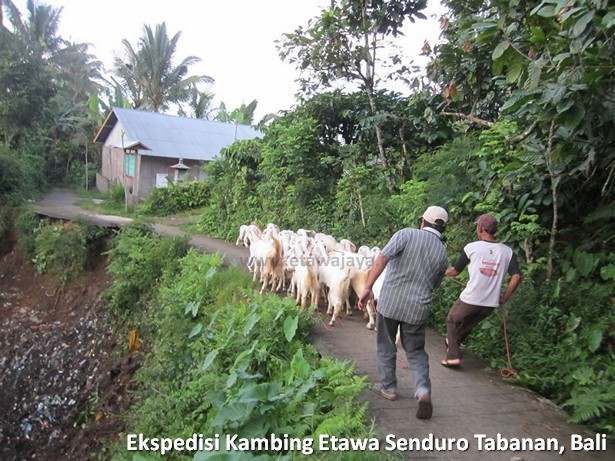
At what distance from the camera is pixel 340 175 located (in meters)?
10.1

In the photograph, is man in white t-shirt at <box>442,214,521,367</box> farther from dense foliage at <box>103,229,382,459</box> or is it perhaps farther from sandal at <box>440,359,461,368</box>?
dense foliage at <box>103,229,382,459</box>

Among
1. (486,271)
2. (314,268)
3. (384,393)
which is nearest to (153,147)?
(314,268)

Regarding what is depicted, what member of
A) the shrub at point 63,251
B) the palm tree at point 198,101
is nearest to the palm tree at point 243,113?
the palm tree at point 198,101

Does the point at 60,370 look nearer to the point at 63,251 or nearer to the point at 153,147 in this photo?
the point at 63,251

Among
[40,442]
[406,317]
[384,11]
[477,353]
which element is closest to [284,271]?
[477,353]

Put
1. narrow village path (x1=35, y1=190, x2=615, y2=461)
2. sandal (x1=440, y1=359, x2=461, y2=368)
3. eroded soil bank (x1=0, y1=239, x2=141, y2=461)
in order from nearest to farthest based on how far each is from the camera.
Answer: narrow village path (x1=35, y1=190, x2=615, y2=461), sandal (x1=440, y1=359, x2=461, y2=368), eroded soil bank (x1=0, y1=239, x2=141, y2=461)

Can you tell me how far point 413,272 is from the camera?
3648 millimetres

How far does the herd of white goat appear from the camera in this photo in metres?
5.82

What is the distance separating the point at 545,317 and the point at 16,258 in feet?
46.0

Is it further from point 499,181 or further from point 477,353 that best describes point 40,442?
point 499,181

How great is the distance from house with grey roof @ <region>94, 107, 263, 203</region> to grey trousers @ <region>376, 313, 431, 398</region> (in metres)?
15.9

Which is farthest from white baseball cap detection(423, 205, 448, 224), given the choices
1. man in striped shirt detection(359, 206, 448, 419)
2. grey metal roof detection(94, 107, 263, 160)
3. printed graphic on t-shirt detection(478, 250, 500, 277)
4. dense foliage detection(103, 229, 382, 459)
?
grey metal roof detection(94, 107, 263, 160)

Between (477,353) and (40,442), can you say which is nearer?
(477,353)

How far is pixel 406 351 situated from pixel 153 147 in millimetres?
20032
